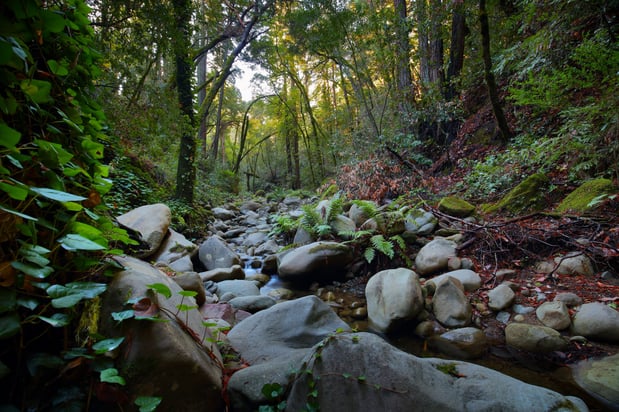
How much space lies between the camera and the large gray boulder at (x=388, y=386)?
1.35m

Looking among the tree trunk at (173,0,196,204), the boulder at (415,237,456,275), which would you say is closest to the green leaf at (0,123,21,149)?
the boulder at (415,237,456,275)

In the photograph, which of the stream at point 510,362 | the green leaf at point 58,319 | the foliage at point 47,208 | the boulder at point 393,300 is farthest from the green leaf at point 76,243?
the boulder at point 393,300

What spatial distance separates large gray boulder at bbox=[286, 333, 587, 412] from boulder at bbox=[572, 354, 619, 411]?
68cm

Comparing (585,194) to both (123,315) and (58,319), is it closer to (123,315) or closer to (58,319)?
(123,315)

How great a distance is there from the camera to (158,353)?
3.96 ft

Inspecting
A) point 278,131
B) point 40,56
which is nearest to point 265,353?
point 40,56

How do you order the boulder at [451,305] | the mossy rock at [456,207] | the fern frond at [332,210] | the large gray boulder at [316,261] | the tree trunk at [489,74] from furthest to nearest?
1. the fern frond at [332,210]
2. the tree trunk at [489,74]
3. the mossy rock at [456,207]
4. the large gray boulder at [316,261]
5. the boulder at [451,305]

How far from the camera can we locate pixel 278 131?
20.5 metres

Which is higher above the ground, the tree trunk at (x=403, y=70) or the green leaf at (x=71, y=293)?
the tree trunk at (x=403, y=70)

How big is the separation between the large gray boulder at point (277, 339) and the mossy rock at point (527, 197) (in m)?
3.46

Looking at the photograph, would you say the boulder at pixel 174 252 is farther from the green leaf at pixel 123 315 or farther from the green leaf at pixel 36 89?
the green leaf at pixel 36 89

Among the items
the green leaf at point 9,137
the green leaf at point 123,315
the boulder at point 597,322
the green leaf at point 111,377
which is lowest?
the boulder at point 597,322

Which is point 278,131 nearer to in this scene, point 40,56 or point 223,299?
point 223,299

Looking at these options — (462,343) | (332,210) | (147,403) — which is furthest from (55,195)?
(332,210)
